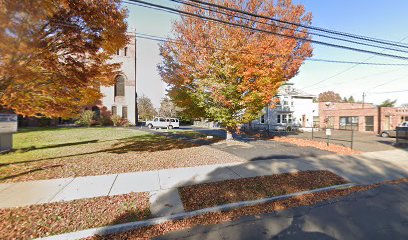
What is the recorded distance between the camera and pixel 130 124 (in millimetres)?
34312

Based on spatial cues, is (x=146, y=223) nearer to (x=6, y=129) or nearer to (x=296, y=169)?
(x=296, y=169)

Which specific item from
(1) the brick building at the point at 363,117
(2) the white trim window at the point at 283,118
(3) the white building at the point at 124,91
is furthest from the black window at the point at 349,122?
(3) the white building at the point at 124,91

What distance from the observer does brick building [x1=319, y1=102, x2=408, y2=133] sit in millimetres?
25594

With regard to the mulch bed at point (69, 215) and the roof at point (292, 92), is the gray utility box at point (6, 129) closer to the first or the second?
the mulch bed at point (69, 215)

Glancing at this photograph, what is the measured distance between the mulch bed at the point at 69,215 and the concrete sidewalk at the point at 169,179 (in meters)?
0.31

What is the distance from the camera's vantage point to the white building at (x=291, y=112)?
33.6 m

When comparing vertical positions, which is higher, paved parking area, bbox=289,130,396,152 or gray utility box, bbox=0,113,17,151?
gray utility box, bbox=0,113,17,151

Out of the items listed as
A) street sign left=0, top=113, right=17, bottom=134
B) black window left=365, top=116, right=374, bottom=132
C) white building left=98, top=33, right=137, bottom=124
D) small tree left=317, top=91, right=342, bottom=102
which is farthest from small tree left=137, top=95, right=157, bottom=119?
small tree left=317, top=91, right=342, bottom=102

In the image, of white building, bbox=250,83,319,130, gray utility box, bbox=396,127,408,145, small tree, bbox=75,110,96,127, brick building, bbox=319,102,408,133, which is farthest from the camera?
white building, bbox=250,83,319,130

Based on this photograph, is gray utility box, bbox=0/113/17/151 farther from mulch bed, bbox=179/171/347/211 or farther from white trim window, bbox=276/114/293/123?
white trim window, bbox=276/114/293/123

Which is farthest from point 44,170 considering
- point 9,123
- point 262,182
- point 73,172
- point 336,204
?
point 336,204

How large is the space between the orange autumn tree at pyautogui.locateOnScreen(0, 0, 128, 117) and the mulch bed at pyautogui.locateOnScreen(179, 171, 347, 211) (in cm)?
549

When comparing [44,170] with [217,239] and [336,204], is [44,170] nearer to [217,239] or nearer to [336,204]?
[217,239]

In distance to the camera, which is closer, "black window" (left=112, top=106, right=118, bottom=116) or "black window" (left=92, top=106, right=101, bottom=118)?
"black window" (left=92, top=106, right=101, bottom=118)
